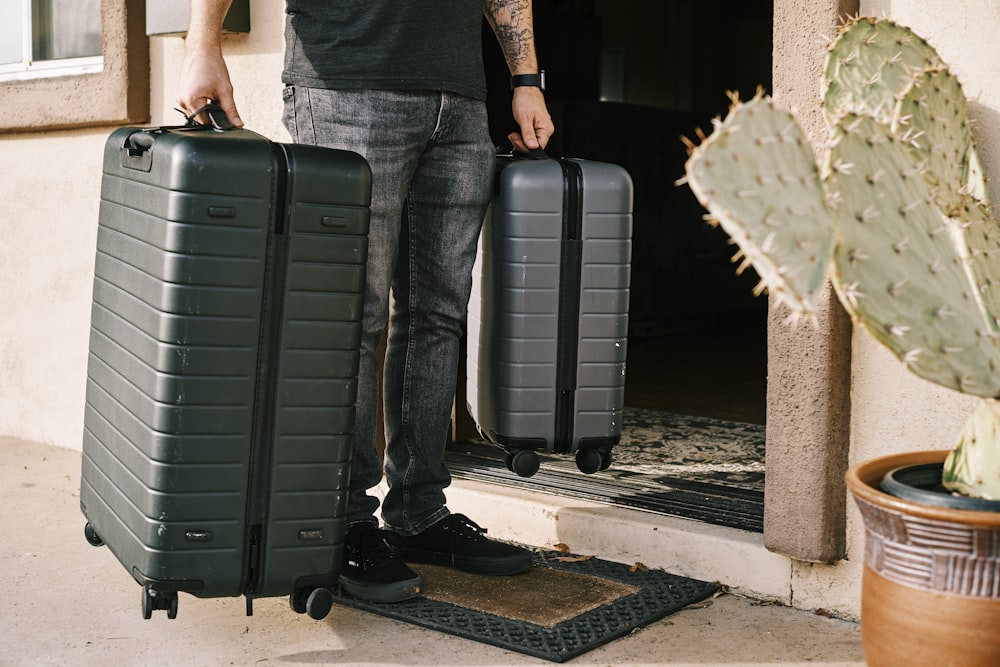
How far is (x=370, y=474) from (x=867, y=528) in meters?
1.18

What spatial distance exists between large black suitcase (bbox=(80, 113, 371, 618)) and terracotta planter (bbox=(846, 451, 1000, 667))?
1010 mm

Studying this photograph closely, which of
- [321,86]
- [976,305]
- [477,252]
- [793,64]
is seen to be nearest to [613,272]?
[477,252]

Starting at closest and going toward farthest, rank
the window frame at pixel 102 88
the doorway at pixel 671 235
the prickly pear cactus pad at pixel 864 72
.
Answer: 1. the prickly pear cactus pad at pixel 864 72
2. the doorway at pixel 671 235
3. the window frame at pixel 102 88

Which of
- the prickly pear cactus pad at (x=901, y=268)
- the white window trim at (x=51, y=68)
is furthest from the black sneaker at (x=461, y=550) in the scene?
the white window trim at (x=51, y=68)

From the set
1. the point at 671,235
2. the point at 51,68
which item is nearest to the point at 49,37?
the point at 51,68

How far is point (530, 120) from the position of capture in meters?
2.82

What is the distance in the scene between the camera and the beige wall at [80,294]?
8.05 feet

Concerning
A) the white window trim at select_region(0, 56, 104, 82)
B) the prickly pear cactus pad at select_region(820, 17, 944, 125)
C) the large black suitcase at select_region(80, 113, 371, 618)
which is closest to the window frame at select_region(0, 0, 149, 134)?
the white window trim at select_region(0, 56, 104, 82)

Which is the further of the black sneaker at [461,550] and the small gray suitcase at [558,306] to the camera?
the black sneaker at [461,550]

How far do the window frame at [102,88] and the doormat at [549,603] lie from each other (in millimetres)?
2103

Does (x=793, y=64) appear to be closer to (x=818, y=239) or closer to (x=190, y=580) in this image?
(x=818, y=239)

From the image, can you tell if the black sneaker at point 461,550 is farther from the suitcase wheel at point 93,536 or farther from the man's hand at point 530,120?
the man's hand at point 530,120

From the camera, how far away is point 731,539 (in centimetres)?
275

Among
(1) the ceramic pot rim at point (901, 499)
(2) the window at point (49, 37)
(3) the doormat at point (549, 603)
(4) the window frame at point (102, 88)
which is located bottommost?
(3) the doormat at point (549, 603)
